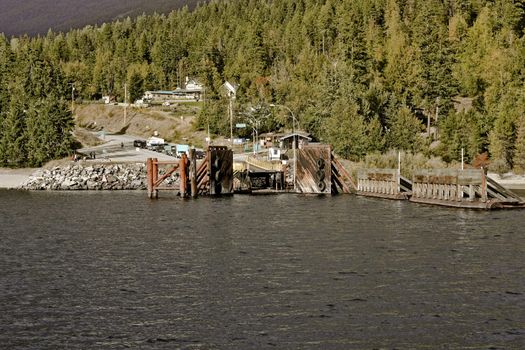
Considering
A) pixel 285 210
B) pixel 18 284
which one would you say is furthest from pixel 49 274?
pixel 285 210

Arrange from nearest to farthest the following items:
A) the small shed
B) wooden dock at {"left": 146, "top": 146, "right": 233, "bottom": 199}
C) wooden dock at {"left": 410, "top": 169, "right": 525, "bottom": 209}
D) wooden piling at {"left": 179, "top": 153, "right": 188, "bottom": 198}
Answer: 1. wooden dock at {"left": 410, "top": 169, "right": 525, "bottom": 209}
2. wooden piling at {"left": 179, "top": 153, "right": 188, "bottom": 198}
3. wooden dock at {"left": 146, "top": 146, "right": 233, "bottom": 199}
4. the small shed

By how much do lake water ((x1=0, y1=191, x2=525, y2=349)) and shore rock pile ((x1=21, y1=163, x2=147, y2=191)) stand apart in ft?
179

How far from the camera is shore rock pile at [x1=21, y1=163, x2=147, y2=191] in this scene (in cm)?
12269

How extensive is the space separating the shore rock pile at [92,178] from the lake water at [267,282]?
54.7m

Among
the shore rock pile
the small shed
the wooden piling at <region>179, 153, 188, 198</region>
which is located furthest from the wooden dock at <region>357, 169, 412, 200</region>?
the small shed

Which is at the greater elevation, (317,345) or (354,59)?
(354,59)

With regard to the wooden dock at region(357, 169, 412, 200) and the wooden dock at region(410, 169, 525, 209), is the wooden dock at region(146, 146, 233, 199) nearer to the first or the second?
the wooden dock at region(357, 169, 412, 200)

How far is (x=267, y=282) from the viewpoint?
36.3 meters

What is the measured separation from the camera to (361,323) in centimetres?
2819

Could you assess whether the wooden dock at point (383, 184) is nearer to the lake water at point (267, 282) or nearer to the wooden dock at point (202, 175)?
the wooden dock at point (202, 175)

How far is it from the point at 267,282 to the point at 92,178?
305 ft

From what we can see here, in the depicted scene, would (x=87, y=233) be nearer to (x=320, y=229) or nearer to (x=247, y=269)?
(x=320, y=229)

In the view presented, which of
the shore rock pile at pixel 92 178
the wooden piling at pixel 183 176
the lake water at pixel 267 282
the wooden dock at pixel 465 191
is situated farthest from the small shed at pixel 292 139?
the lake water at pixel 267 282

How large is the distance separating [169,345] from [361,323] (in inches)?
302
